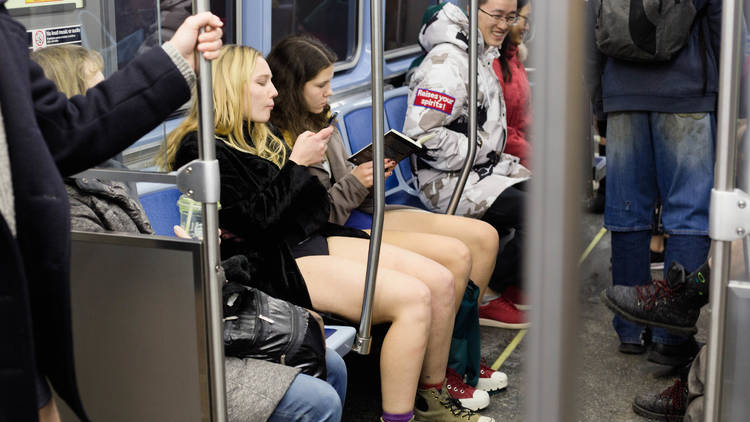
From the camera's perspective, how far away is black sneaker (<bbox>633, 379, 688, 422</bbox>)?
2.92 m

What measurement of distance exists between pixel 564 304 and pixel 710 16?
2.50m

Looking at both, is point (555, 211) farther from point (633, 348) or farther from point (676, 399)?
point (633, 348)

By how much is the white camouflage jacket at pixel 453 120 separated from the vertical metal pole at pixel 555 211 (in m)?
2.93

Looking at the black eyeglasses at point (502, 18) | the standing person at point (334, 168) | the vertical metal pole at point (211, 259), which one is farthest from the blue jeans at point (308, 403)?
the black eyeglasses at point (502, 18)

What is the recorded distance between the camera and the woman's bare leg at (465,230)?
347 centimetres

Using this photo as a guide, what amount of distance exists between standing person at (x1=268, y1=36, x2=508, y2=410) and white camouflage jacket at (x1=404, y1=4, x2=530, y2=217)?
1.54ft

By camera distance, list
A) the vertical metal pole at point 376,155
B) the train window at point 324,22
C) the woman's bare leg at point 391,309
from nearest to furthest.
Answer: the vertical metal pole at point 376,155
the woman's bare leg at point 391,309
the train window at point 324,22

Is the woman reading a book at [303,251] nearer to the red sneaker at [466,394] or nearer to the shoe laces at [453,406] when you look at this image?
the shoe laces at [453,406]

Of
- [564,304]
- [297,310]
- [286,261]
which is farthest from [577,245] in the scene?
[286,261]

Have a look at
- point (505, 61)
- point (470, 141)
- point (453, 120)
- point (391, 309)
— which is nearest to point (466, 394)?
point (391, 309)

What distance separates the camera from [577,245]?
31.2 inches

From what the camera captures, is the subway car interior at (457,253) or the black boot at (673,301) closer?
the subway car interior at (457,253)

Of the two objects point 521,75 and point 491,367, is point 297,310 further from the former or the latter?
point 521,75

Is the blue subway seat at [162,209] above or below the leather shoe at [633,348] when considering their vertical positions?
above
